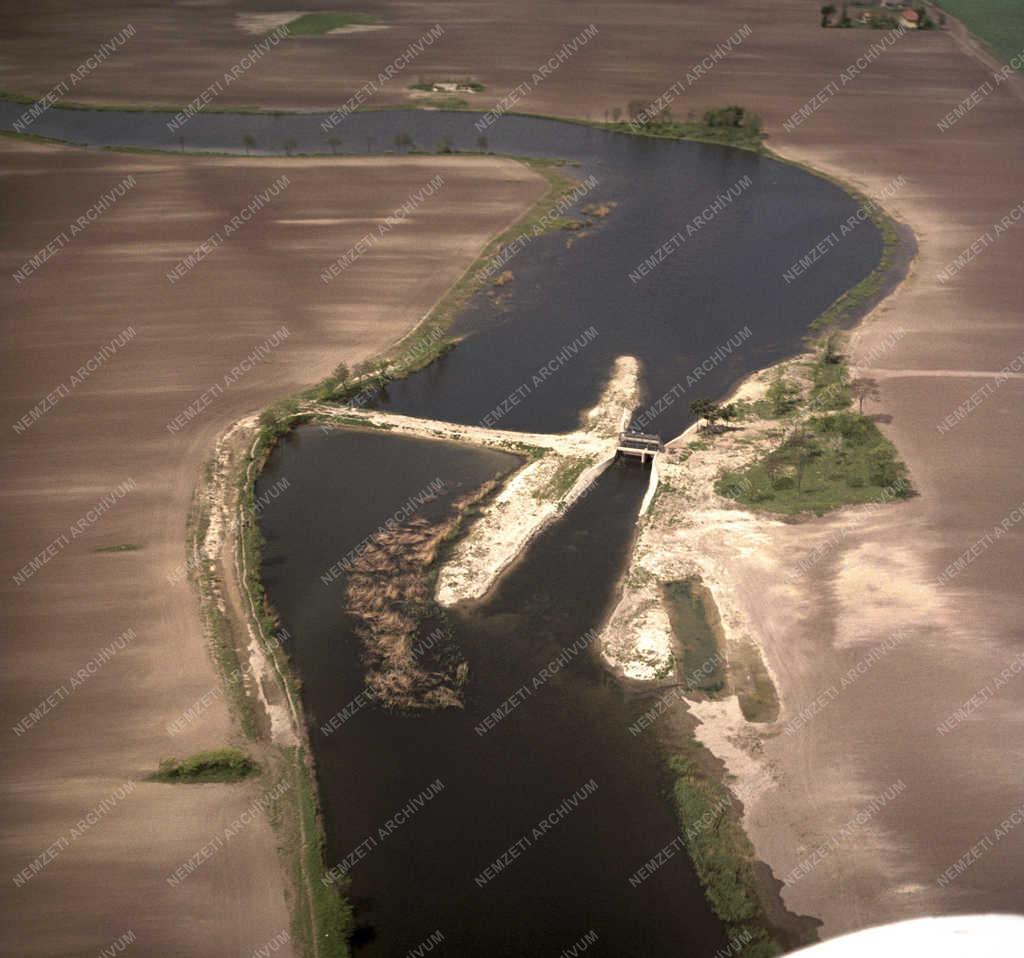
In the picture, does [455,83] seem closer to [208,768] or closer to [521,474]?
[521,474]

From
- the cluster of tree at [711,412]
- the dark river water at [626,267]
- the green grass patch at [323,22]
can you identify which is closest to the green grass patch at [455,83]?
the dark river water at [626,267]

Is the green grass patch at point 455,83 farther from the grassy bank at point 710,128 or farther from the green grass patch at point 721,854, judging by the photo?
the green grass patch at point 721,854

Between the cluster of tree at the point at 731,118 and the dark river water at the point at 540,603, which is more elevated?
the cluster of tree at the point at 731,118

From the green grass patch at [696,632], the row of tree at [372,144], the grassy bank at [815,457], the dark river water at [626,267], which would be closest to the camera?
the green grass patch at [696,632]

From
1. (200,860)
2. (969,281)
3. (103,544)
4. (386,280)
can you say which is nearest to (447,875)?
(200,860)

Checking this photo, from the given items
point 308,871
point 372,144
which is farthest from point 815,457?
point 372,144

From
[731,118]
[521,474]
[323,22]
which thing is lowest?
[521,474]

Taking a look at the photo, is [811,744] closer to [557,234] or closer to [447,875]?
[447,875]
